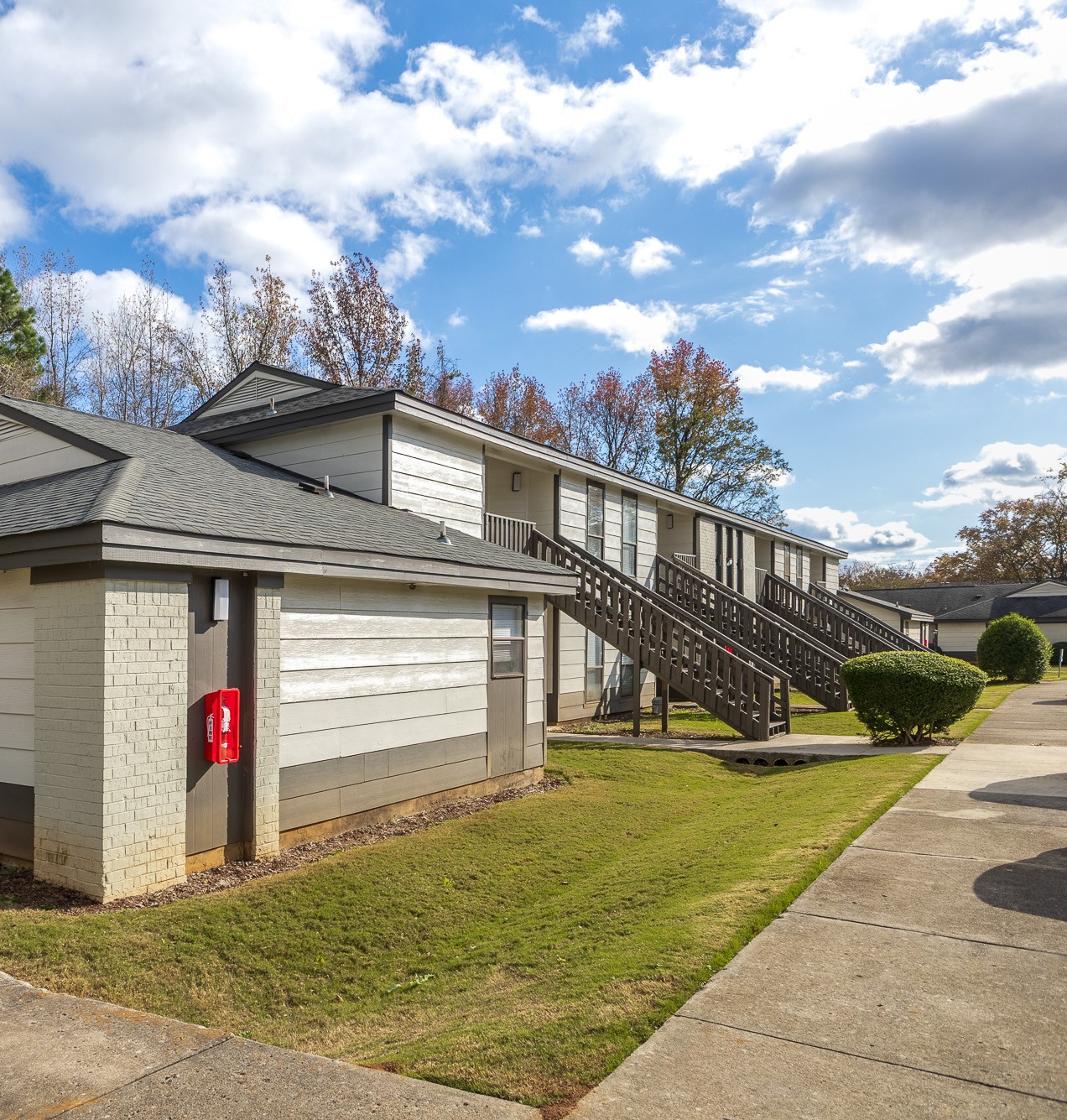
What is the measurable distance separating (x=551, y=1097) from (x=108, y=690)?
4.52 m

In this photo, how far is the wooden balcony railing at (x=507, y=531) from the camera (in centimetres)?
1547

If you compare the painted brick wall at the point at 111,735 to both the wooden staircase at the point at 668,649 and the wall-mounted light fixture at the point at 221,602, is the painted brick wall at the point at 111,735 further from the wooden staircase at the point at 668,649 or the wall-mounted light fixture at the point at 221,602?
the wooden staircase at the point at 668,649

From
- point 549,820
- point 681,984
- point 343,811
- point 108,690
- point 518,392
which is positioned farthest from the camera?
point 518,392

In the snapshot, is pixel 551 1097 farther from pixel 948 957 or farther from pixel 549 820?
pixel 549 820

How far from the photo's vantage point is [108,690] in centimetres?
641

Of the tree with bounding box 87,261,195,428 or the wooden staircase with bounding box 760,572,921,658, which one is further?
the tree with bounding box 87,261,195,428

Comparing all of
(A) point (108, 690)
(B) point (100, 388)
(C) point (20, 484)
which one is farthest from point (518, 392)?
(A) point (108, 690)

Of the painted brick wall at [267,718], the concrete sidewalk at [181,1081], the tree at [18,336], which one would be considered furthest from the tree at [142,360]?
the concrete sidewalk at [181,1081]

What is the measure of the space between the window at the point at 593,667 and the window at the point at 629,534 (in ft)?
7.05

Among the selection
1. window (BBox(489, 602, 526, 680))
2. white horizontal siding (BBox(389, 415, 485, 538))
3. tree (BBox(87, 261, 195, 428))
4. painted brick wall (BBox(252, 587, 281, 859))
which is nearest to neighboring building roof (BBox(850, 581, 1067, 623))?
white horizontal siding (BBox(389, 415, 485, 538))

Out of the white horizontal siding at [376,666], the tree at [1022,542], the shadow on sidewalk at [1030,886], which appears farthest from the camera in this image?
the tree at [1022,542]

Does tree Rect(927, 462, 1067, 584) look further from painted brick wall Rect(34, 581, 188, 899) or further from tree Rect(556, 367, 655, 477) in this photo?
painted brick wall Rect(34, 581, 188, 899)

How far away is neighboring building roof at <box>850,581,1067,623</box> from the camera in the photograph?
155 ft

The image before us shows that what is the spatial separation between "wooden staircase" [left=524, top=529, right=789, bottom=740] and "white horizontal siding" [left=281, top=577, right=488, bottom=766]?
16.2ft
